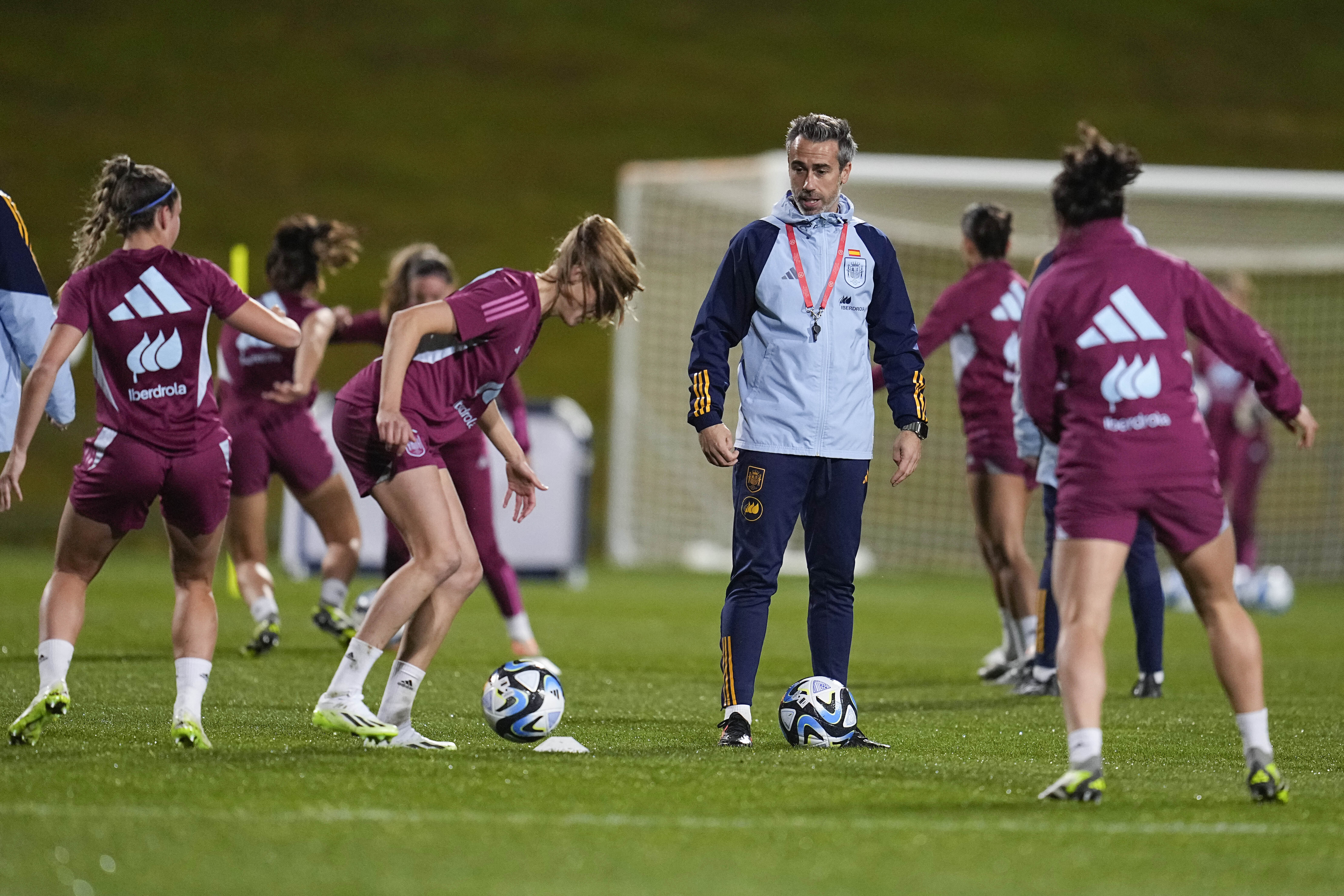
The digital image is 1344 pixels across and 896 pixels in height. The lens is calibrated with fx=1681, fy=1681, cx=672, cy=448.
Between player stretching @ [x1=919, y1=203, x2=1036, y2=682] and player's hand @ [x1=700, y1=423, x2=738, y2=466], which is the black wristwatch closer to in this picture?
player's hand @ [x1=700, y1=423, x2=738, y2=466]

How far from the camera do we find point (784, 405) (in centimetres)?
566

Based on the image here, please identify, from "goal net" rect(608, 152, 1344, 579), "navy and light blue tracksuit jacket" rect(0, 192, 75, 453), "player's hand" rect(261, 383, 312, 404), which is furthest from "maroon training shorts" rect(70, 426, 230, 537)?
"goal net" rect(608, 152, 1344, 579)

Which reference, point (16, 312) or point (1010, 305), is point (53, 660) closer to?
point (16, 312)

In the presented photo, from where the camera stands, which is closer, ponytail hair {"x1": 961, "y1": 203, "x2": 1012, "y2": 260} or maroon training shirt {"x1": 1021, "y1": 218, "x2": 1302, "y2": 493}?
maroon training shirt {"x1": 1021, "y1": 218, "x2": 1302, "y2": 493}

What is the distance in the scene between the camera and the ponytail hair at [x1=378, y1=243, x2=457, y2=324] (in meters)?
8.15

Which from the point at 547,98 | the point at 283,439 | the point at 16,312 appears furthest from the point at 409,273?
the point at 547,98

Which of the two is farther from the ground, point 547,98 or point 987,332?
point 547,98

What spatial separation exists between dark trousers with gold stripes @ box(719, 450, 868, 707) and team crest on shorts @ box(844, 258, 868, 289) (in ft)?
2.00

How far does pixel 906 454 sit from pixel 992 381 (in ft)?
7.41

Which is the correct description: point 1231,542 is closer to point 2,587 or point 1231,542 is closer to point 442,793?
point 442,793

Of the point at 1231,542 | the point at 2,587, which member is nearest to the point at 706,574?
the point at 2,587

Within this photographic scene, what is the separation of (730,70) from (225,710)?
31377 millimetres

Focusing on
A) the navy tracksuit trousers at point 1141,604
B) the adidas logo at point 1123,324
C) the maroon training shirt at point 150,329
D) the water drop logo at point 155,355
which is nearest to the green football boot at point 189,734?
the maroon training shirt at point 150,329

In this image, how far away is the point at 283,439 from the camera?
8.76 meters
